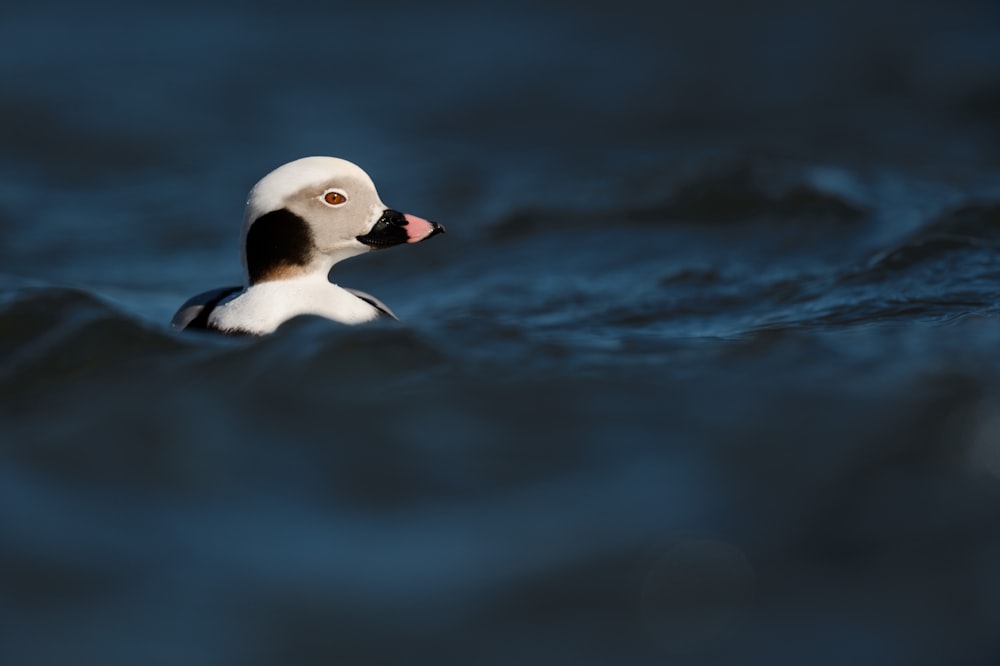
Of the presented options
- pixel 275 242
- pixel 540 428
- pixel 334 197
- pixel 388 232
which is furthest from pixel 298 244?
pixel 540 428

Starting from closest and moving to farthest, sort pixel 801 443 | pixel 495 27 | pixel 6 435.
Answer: pixel 801 443
pixel 6 435
pixel 495 27

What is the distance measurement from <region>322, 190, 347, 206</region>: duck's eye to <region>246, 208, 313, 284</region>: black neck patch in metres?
0.13

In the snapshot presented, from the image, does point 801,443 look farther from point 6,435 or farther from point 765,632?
point 6,435

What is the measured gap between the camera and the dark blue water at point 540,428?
4.08 m

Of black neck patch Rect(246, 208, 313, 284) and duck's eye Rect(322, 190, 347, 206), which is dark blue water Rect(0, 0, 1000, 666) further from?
duck's eye Rect(322, 190, 347, 206)

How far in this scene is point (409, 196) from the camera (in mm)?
10695

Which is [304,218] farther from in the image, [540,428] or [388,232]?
[540,428]

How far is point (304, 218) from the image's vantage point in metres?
6.21

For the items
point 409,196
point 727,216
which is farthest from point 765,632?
point 409,196

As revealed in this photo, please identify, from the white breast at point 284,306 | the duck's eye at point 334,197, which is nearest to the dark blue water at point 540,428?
the white breast at point 284,306

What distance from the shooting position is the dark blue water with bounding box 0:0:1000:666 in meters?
4.08

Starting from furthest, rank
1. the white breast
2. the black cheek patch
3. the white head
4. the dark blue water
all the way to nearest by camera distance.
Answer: the black cheek patch, the white head, the white breast, the dark blue water

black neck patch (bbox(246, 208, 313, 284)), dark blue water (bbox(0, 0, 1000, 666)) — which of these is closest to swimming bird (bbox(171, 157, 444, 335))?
black neck patch (bbox(246, 208, 313, 284))

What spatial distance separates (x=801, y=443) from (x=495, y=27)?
9976 millimetres
